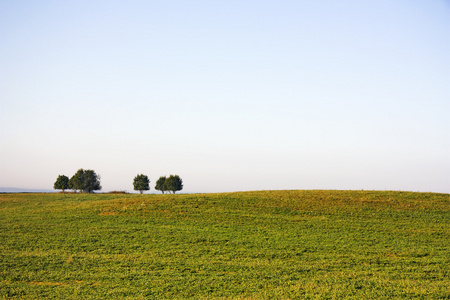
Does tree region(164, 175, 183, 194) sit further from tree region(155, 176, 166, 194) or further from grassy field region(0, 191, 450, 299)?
grassy field region(0, 191, 450, 299)

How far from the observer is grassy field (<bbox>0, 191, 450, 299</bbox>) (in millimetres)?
18531

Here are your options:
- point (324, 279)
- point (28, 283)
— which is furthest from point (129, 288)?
point (324, 279)

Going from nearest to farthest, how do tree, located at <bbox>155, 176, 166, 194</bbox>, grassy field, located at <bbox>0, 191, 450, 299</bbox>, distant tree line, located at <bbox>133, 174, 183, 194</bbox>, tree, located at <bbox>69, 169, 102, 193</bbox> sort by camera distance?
1. grassy field, located at <bbox>0, 191, 450, 299</bbox>
2. tree, located at <bbox>69, 169, 102, 193</bbox>
3. distant tree line, located at <bbox>133, 174, 183, 194</bbox>
4. tree, located at <bbox>155, 176, 166, 194</bbox>

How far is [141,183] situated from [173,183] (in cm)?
992

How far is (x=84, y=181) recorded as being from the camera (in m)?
114

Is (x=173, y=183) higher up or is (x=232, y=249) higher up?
(x=173, y=183)

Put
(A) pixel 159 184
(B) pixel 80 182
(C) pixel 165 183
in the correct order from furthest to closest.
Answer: (A) pixel 159 184, (C) pixel 165 183, (B) pixel 80 182

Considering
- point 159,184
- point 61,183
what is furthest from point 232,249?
point 61,183

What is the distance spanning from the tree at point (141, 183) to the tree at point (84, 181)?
1093cm

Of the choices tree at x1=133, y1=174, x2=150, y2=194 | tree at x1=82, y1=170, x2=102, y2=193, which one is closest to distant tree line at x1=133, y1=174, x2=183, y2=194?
tree at x1=133, y1=174, x2=150, y2=194

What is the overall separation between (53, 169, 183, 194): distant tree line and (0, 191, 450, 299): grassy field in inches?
2378

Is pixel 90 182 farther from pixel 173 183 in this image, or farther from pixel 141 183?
pixel 173 183

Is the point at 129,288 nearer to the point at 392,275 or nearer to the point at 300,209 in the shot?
the point at 392,275

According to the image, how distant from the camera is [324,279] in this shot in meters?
20.0
